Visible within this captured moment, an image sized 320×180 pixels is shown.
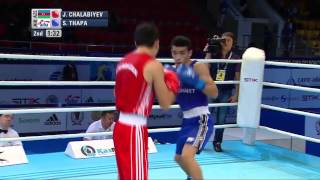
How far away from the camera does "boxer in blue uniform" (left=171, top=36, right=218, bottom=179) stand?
12.1 ft

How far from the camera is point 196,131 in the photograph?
392 cm

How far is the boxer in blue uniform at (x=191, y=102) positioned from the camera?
145 inches

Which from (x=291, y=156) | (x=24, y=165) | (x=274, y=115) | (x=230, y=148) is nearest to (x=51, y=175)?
(x=24, y=165)

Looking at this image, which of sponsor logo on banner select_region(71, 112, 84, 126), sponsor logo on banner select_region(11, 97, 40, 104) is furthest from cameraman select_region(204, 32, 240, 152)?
sponsor logo on banner select_region(11, 97, 40, 104)

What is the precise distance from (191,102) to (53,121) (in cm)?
539

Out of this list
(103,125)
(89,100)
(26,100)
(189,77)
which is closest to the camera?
(189,77)

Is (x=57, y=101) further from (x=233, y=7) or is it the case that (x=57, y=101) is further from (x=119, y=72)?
(x=233, y=7)

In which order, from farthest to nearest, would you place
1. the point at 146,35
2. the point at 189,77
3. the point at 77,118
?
1. the point at 77,118
2. the point at 189,77
3. the point at 146,35

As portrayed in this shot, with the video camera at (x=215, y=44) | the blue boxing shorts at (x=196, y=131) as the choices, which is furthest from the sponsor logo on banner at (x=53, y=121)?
the blue boxing shorts at (x=196, y=131)

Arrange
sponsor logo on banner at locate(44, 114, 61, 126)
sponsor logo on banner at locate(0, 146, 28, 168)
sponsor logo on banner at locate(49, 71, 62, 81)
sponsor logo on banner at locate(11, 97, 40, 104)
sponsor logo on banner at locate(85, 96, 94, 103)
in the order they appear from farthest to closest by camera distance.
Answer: sponsor logo on banner at locate(49, 71, 62, 81)
sponsor logo on banner at locate(85, 96, 94, 103)
sponsor logo on banner at locate(11, 97, 40, 104)
sponsor logo on banner at locate(44, 114, 61, 126)
sponsor logo on banner at locate(0, 146, 28, 168)

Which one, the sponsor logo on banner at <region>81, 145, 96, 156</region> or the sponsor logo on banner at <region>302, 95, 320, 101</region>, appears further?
the sponsor logo on banner at <region>302, 95, 320, 101</region>

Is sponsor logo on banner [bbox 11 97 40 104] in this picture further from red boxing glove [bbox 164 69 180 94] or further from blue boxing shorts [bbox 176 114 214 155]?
red boxing glove [bbox 164 69 180 94]
